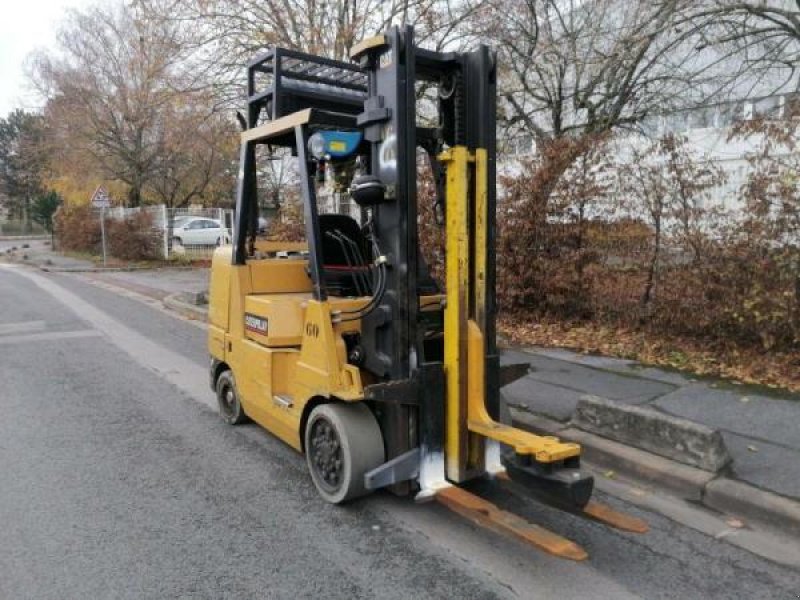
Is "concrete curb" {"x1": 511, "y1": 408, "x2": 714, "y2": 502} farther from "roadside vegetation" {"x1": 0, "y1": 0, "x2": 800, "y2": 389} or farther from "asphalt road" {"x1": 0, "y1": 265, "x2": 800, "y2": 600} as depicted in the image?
"roadside vegetation" {"x1": 0, "y1": 0, "x2": 800, "y2": 389}

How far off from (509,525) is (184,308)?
35.8ft

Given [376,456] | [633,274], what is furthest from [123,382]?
[633,274]

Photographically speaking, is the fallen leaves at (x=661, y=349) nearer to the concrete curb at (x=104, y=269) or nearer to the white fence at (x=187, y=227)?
the concrete curb at (x=104, y=269)

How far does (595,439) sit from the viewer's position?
502cm

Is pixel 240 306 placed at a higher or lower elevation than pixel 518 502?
higher

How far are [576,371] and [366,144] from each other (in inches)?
155

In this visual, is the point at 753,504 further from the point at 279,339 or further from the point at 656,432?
the point at 279,339

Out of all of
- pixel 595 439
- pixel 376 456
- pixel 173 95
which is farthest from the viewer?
pixel 173 95

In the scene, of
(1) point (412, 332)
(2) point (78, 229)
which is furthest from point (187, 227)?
(1) point (412, 332)

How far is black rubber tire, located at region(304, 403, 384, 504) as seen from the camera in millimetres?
3877

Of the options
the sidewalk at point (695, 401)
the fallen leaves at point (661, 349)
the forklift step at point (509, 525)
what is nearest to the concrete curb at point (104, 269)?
the fallen leaves at point (661, 349)

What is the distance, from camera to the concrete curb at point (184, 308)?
40.0 feet

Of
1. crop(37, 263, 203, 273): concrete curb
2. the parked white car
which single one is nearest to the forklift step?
crop(37, 263, 203, 273): concrete curb

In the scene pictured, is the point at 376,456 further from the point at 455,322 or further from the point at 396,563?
the point at 455,322
